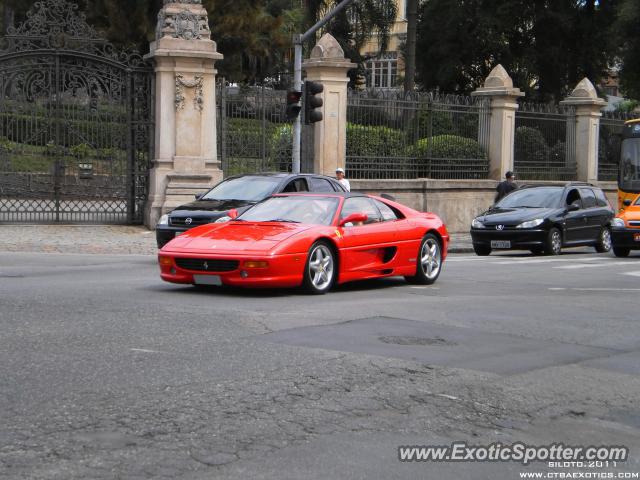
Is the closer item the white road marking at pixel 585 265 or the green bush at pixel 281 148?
the white road marking at pixel 585 265

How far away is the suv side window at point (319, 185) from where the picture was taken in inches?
717

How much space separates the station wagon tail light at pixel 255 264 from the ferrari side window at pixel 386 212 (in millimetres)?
2586

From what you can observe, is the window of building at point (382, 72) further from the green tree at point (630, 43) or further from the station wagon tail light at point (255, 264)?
the station wagon tail light at point (255, 264)

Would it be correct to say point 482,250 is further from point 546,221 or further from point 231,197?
point 231,197

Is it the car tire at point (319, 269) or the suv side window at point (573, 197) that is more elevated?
the suv side window at point (573, 197)

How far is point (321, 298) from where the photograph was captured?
12.4 meters

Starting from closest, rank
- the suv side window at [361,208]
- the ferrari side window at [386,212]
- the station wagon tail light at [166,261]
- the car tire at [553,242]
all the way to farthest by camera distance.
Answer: the station wagon tail light at [166,261] < the suv side window at [361,208] < the ferrari side window at [386,212] < the car tire at [553,242]

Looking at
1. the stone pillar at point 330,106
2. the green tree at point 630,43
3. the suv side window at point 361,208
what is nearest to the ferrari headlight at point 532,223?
the stone pillar at point 330,106

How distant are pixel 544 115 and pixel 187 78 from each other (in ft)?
44.9

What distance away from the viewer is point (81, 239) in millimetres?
21734

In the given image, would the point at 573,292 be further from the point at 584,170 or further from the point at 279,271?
the point at 584,170

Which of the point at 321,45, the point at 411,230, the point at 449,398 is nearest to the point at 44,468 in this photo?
the point at 449,398

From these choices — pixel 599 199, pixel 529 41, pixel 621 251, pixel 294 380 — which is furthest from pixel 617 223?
pixel 529 41

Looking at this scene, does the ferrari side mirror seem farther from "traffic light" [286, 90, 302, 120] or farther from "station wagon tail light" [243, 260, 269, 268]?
"traffic light" [286, 90, 302, 120]
